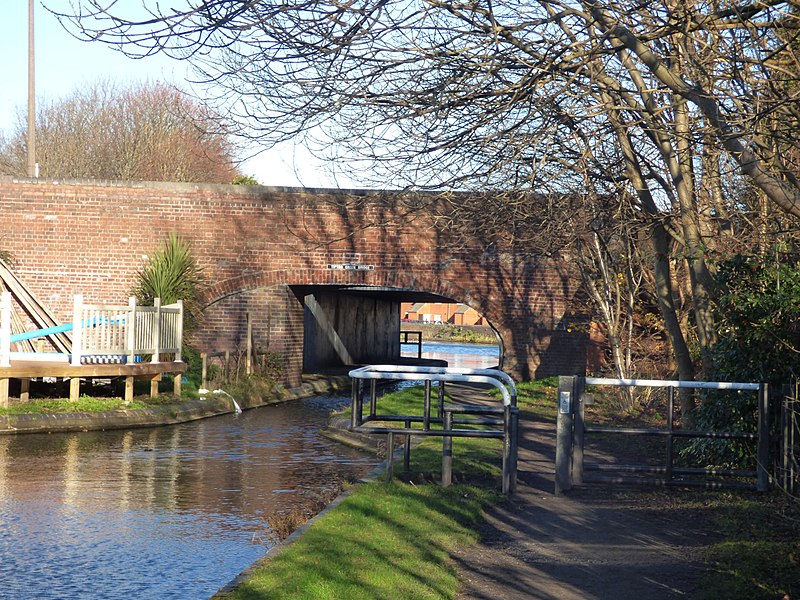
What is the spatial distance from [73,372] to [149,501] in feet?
24.0

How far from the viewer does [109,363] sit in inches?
688

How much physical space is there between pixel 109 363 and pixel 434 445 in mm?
6808

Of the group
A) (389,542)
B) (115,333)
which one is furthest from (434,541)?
(115,333)

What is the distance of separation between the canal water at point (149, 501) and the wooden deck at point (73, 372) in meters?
1.33

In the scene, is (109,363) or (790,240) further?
(109,363)

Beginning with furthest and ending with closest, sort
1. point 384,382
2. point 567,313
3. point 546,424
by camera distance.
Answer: point 384,382 → point 567,313 → point 546,424

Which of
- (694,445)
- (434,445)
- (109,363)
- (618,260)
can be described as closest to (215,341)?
(109,363)

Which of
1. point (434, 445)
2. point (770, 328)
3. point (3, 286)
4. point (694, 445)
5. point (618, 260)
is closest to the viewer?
point (770, 328)

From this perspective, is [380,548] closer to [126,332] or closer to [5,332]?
[5,332]

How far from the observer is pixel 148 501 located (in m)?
9.85

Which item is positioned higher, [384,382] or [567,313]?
[567,313]

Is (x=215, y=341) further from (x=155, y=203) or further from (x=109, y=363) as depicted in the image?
(x=109, y=363)

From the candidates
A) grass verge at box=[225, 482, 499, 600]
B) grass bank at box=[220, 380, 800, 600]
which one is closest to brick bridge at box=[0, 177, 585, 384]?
grass bank at box=[220, 380, 800, 600]

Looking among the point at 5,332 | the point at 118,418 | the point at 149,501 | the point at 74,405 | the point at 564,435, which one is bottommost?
the point at 149,501
